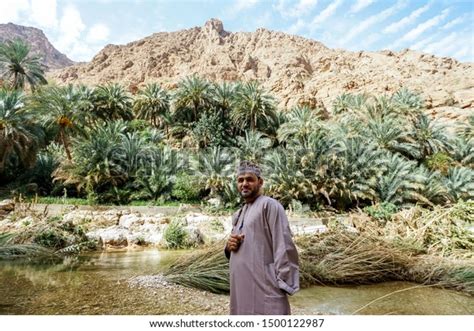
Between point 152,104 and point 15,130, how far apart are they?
1334 centimetres

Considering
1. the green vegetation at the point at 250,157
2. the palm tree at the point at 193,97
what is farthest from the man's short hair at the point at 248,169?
the palm tree at the point at 193,97

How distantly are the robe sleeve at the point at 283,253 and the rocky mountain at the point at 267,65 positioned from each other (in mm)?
37268

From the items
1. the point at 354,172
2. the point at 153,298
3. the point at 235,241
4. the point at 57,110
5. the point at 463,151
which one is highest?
the point at 57,110

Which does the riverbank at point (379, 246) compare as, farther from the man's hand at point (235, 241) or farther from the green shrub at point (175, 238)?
the man's hand at point (235, 241)

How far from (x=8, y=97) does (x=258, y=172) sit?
66.4 feet

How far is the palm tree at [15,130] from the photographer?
18.6m

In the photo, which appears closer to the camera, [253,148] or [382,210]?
[382,210]

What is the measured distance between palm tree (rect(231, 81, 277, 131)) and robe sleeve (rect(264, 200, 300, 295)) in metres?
23.3

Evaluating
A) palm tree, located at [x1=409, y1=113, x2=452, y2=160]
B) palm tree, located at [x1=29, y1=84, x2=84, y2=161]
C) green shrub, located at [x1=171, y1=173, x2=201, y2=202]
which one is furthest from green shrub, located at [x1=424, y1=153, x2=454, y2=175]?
palm tree, located at [x1=29, y1=84, x2=84, y2=161]

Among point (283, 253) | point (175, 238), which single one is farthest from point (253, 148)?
point (283, 253)

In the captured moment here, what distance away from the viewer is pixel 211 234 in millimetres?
12133

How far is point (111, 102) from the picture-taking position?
2934cm

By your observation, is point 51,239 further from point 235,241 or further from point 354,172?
point 354,172
